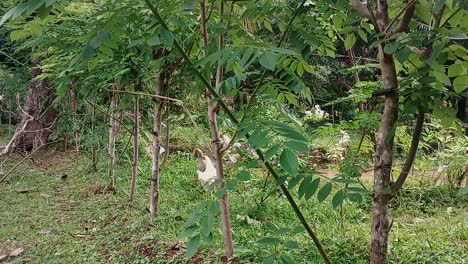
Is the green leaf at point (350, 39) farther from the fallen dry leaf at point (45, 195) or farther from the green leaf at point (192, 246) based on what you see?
the fallen dry leaf at point (45, 195)

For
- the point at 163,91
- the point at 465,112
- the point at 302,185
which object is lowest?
the point at 302,185

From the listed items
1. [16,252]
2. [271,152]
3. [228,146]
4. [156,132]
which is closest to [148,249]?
[156,132]

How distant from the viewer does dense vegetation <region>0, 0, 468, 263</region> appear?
102 cm

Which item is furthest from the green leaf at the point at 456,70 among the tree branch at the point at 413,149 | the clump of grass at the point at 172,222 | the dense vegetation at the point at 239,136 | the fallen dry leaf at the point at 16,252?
the fallen dry leaf at the point at 16,252

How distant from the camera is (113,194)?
4043mm

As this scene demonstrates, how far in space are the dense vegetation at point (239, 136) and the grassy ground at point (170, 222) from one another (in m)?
0.02

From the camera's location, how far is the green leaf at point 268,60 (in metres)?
0.87

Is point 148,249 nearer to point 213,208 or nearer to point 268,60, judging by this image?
point 213,208

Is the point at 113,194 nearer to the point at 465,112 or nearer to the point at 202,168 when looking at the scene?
the point at 202,168

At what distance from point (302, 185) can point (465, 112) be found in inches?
359

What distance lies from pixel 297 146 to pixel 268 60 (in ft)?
0.63

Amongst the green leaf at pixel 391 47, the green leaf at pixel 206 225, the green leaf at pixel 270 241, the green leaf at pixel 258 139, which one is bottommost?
the green leaf at pixel 270 241

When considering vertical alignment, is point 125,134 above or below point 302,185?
below

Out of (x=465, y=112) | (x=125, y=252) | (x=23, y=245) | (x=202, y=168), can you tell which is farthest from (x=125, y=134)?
(x=465, y=112)
